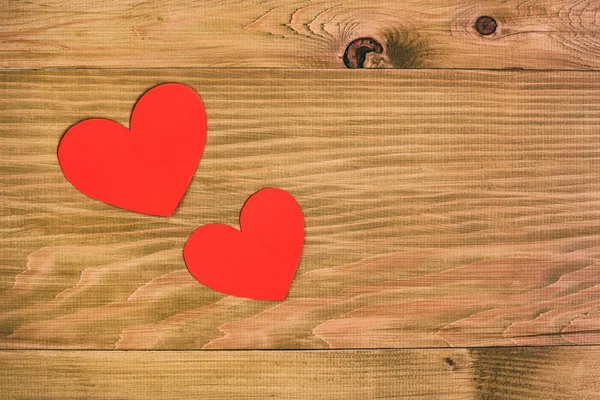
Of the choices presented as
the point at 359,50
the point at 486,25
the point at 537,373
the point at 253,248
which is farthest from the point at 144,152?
the point at 537,373

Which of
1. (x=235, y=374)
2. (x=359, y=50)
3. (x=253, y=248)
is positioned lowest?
(x=235, y=374)

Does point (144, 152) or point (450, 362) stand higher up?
point (144, 152)

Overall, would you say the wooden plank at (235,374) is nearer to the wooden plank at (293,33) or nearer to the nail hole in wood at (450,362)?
the nail hole in wood at (450,362)

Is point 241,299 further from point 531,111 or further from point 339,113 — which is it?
point 531,111

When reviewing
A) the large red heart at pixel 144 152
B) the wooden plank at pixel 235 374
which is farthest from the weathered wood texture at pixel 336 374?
the large red heart at pixel 144 152

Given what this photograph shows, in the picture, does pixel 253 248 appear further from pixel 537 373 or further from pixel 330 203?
pixel 537 373

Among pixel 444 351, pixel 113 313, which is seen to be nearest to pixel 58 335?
pixel 113 313

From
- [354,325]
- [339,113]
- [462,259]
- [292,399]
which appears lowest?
[292,399]
